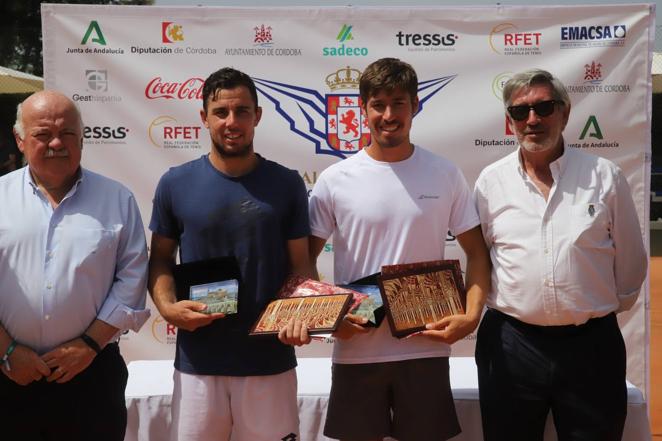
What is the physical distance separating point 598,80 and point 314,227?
9.94 feet

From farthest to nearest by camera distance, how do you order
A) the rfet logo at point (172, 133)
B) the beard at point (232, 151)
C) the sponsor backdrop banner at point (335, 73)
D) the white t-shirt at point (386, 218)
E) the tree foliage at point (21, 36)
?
the tree foliage at point (21, 36) < the rfet logo at point (172, 133) < the sponsor backdrop banner at point (335, 73) < the white t-shirt at point (386, 218) < the beard at point (232, 151)

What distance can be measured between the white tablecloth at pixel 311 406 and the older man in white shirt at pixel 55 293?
1.36 meters

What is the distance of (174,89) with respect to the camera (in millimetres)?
5613

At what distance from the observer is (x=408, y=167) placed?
352cm

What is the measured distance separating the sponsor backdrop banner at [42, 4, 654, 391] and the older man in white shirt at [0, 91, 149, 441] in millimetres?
2374

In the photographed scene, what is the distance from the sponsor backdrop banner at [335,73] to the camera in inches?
218

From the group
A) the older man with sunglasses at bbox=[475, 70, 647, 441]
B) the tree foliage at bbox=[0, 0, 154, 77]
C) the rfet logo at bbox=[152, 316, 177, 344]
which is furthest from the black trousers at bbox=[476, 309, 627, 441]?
the tree foliage at bbox=[0, 0, 154, 77]

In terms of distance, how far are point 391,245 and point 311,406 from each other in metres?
1.61

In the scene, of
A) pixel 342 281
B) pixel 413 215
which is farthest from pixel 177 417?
pixel 413 215

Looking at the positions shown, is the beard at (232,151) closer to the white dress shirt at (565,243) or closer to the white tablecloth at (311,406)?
the white dress shirt at (565,243)

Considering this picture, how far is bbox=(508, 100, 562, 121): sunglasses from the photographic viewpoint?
11.3 ft

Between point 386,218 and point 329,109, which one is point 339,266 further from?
point 329,109

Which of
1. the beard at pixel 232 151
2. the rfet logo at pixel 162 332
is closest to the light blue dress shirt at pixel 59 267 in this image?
the beard at pixel 232 151

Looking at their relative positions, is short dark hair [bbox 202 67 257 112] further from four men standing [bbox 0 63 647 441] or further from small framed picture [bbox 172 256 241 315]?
small framed picture [bbox 172 256 241 315]
